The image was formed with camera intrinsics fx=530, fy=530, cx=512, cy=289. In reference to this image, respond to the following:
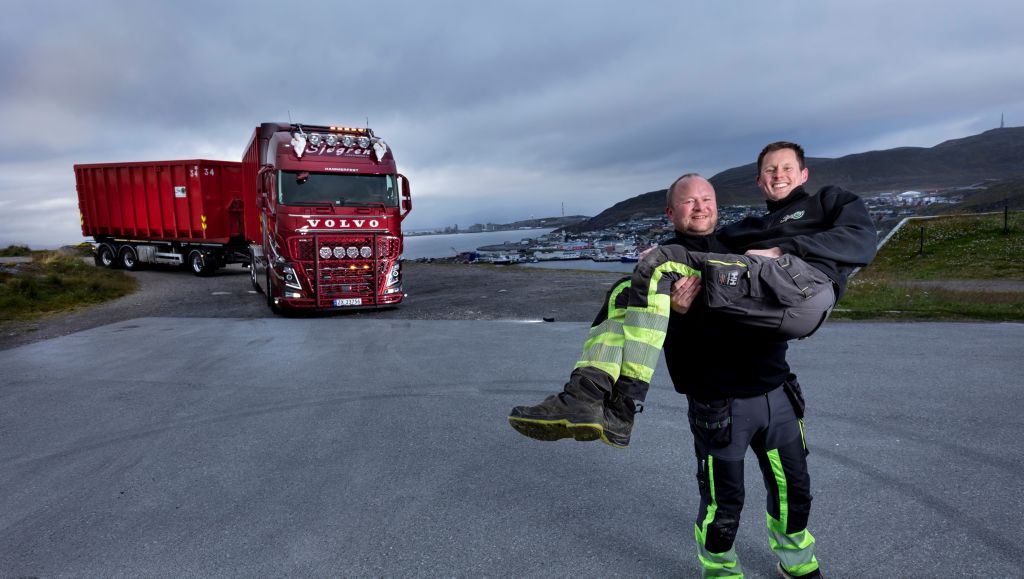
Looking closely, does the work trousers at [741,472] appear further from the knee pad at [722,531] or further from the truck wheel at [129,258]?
the truck wheel at [129,258]

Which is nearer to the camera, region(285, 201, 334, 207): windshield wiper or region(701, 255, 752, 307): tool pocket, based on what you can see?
region(701, 255, 752, 307): tool pocket

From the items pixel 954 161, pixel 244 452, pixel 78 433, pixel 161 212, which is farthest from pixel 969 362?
pixel 954 161

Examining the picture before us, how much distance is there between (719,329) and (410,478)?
2.36 m

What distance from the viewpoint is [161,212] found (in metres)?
18.3

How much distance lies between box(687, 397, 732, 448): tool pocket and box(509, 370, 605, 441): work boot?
50cm

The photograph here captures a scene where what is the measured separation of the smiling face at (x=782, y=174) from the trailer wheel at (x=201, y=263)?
771 inches

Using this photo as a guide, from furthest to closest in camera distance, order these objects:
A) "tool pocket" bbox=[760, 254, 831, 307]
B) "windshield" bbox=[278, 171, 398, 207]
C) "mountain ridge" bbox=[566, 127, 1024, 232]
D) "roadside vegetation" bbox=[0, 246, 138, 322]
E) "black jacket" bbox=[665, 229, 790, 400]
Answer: "mountain ridge" bbox=[566, 127, 1024, 232] < "roadside vegetation" bbox=[0, 246, 138, 322] < "windshield" bbox=[278, 171, 398, 207] < "black jacket" bbox=[665, 229, 790, 400] < "tool pocket" bbox=[760, 254, 831, 307]

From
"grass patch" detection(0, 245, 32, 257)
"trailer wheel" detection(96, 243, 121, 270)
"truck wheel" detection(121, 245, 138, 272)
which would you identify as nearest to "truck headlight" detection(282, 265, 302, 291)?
"truck wheel" detection(121, 245, 138, 272)

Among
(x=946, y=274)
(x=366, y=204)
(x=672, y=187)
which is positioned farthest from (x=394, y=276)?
(x=946, y=274)

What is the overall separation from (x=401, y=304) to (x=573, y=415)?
429 inches

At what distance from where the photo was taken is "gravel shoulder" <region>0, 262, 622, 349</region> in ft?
34.3

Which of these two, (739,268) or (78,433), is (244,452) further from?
(739,268)

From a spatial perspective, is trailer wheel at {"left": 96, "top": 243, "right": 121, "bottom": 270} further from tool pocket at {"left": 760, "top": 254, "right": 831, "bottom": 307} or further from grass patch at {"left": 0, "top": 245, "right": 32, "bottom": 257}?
tool pocket at {"left": 760, "top": 254, "right": 831, "bottom": 307}

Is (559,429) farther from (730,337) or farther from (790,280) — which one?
(790,280)
